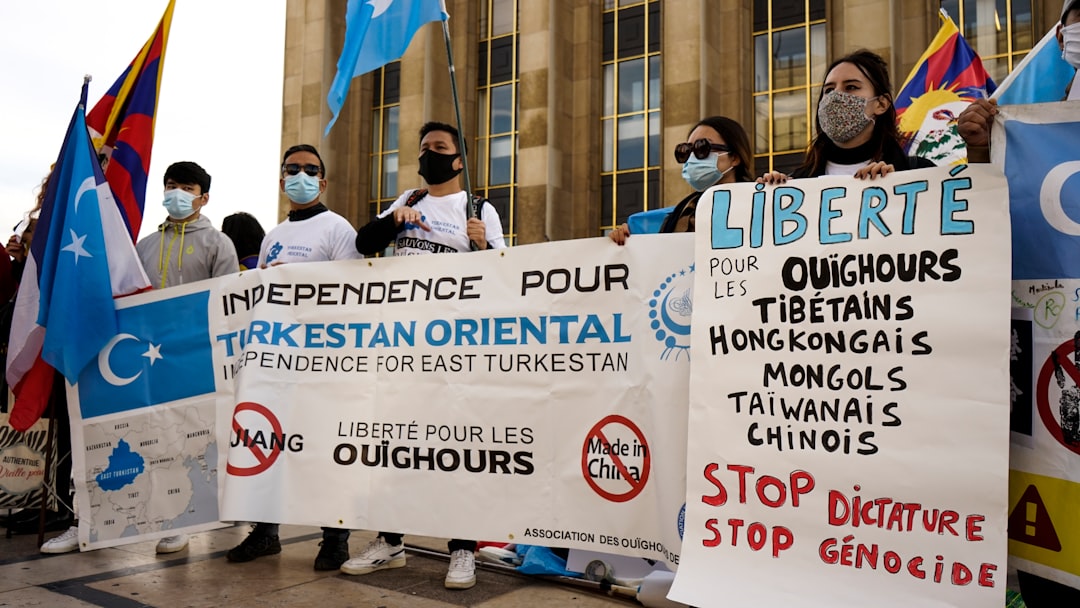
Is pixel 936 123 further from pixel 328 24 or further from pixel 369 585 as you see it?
pixel 328 24

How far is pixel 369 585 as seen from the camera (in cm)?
404

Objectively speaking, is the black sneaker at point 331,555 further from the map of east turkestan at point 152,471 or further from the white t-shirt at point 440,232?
the white t-shirt at point 440,232

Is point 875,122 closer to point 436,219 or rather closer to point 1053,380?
point 1053,380

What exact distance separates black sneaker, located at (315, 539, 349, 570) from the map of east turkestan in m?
0.68

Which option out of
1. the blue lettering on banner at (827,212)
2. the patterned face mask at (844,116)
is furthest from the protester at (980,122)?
the patterned face mask at (844,116)

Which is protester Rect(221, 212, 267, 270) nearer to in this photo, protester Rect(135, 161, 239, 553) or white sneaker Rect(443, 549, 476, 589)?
protester Rect(135, 161, 239, 553)

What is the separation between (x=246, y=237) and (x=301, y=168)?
220cm

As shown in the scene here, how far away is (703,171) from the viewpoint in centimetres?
420

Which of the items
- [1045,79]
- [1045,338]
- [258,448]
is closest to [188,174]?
[258,448]

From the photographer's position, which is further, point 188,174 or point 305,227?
point 188,174

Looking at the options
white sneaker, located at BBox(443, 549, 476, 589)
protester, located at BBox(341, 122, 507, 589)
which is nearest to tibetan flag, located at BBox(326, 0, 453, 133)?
protester, located at BBox(341, 122, 507, 589)

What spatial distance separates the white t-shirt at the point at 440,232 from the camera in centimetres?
461

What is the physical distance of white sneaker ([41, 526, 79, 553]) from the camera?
4.87 meters

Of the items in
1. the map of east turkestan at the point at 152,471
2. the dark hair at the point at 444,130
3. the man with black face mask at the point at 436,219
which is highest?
the dark hair at the point at 444,130
